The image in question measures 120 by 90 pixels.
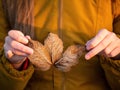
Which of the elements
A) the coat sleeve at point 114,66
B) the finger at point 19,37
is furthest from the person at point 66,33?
the finger at point 19,37

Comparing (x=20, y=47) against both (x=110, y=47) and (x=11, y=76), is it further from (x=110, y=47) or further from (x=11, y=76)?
(x=110, y=47)

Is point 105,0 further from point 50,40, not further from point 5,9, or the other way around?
point 5,9

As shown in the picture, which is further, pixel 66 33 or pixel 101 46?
pixel 66 33

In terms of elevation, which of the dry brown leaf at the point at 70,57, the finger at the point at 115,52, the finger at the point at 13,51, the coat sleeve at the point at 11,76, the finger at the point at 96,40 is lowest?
the coat sleeve at the point at 11,76

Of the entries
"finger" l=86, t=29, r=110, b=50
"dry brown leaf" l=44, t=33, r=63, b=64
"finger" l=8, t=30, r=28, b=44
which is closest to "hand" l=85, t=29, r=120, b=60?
"finger" l=86, t=29, r=110, b=50

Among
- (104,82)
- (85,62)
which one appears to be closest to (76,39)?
(85,62)

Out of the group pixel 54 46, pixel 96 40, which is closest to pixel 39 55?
pixel 54 46

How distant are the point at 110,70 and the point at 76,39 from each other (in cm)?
17

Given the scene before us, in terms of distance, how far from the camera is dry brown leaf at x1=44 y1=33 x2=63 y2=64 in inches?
51.1

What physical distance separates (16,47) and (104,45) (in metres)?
0.30

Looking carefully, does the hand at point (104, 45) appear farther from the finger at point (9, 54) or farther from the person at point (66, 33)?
the finger at point (9, 54)

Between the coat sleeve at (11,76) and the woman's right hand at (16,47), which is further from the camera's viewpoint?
the coat sleeve at (11,76)

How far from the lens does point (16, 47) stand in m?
1.25

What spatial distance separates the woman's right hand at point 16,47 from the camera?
1.24 metres
